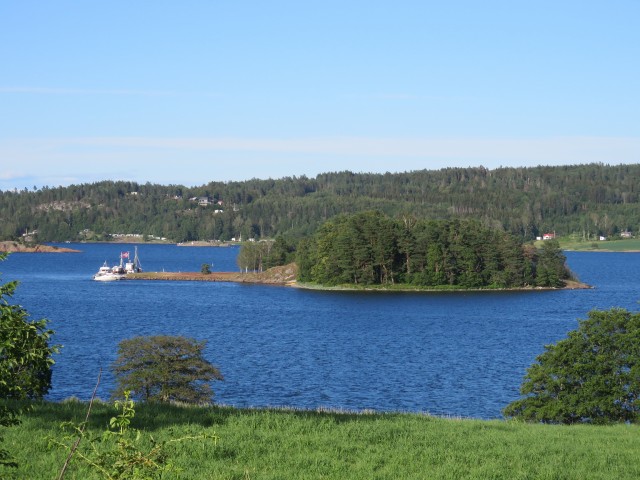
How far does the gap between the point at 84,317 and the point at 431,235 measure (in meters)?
56.7

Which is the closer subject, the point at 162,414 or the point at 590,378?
the point at 162,414

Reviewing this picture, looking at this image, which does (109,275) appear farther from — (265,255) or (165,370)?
(165,370)

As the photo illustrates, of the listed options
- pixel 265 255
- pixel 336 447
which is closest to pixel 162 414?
pixel 336 447

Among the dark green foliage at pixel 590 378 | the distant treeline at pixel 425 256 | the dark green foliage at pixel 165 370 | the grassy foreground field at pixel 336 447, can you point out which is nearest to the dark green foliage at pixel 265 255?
the distant treeline at pixel 425 256

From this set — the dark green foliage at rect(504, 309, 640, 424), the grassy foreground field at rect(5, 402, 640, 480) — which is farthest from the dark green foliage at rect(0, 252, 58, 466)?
the dark green foliage at rect(504, 309, 640, 424)

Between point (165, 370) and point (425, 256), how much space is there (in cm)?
9865

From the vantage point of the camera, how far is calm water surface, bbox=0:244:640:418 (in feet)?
154

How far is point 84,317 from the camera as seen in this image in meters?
90.7

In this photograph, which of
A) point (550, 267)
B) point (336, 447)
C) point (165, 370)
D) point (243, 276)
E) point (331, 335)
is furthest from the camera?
point (243, 276)

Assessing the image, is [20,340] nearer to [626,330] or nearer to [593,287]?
[626,330]

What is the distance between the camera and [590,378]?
3294cm

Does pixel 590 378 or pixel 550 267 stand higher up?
pixel 550 267

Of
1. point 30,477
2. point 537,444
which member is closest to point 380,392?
point 537,444

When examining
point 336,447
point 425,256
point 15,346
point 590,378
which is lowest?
point 590,378
